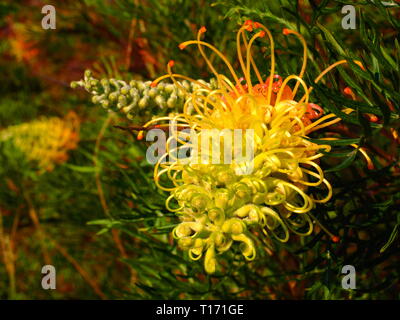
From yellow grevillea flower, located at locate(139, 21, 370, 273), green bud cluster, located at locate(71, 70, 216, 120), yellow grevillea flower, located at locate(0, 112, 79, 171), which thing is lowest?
yellow grevillea flower, located at locate(139, 21, 370, 273)

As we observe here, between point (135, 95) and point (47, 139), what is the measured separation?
70 centimetres

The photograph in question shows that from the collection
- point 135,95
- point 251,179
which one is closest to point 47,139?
point 135,95

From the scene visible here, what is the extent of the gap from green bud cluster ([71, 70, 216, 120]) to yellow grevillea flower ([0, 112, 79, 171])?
61cm

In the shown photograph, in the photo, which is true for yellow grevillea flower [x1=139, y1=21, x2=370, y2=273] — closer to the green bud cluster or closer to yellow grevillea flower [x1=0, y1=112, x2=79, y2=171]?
the green bud cluster

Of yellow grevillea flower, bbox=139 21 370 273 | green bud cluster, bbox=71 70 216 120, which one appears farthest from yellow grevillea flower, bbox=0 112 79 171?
yellow grevillea flower, bbox=139 21 370 273

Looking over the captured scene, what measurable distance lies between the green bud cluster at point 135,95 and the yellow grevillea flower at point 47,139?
61 cm

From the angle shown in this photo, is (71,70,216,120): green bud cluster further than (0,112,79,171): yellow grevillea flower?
No

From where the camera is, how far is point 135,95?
0.59 m

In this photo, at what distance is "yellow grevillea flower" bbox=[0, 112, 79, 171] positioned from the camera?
3.92 feet

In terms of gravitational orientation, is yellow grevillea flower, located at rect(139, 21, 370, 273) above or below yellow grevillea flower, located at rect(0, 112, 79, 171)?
below

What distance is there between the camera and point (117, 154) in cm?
102

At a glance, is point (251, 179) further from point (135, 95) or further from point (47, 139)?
point (47, 139)

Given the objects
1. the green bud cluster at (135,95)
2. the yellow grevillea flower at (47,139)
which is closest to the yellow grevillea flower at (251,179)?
the green bud cluster at (135,95)
